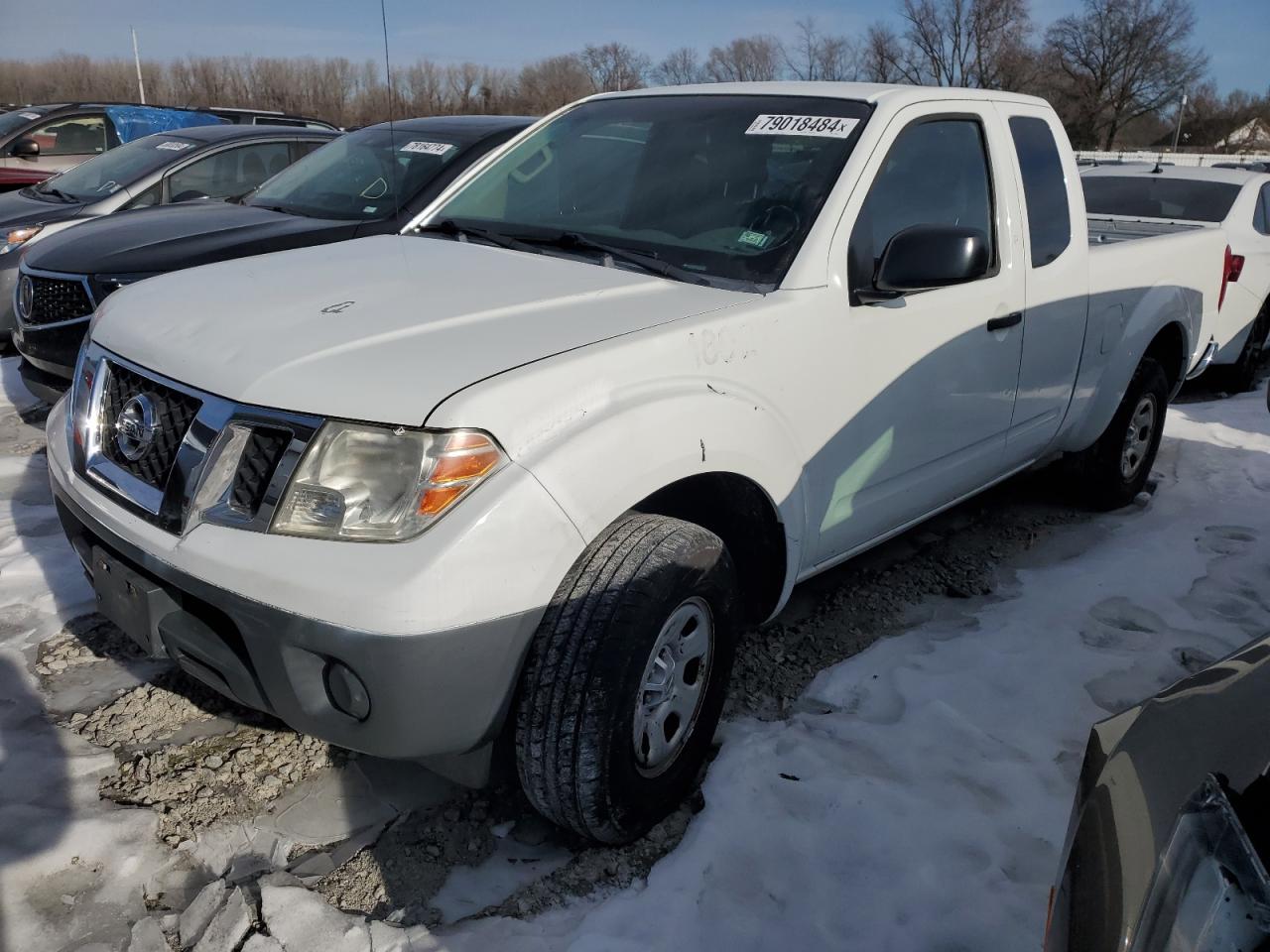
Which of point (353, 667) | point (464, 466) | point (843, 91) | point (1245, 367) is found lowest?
point (1245, 367)

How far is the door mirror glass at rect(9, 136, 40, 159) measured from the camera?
9.72 meters

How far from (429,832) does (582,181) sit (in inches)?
82.0

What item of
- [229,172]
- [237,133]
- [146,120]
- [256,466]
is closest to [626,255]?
[256,466]

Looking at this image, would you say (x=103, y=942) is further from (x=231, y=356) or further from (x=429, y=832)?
(x=231, y=356)

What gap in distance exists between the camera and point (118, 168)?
24.0ft

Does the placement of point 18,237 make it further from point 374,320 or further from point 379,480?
point 379,480

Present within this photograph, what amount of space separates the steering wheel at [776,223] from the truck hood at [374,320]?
0.25 m

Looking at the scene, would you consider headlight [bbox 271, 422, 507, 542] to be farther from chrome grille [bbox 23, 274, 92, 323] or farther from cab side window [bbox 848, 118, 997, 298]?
chrome grille [bbox 23, 274, 92, 323]

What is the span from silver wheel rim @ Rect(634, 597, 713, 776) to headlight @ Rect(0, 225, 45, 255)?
240 inches

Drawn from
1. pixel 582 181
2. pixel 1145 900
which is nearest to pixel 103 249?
pixel 582 181

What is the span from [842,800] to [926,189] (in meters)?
1.89

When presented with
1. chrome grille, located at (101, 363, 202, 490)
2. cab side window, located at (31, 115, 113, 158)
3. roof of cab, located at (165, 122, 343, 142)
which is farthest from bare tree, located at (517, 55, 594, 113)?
chrome grille, located at (101, 363, 202, 490)

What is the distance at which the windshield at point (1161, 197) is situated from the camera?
303 inches

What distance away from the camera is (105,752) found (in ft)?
9.12
